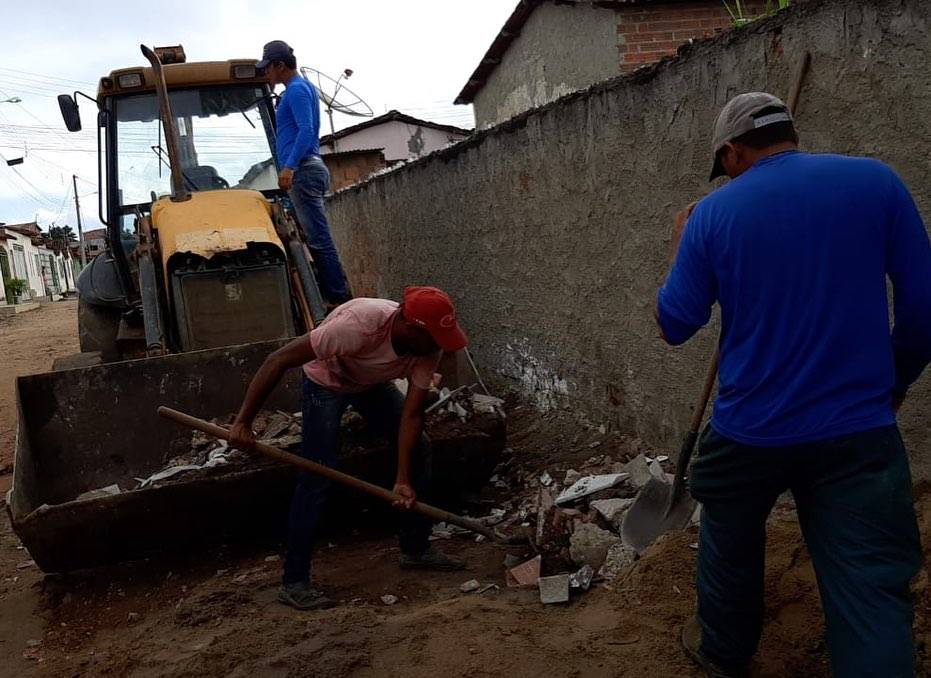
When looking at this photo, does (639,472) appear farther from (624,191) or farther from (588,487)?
(624,191)

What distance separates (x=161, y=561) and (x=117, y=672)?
1.22 meters

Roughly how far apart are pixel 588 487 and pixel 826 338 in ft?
8.06

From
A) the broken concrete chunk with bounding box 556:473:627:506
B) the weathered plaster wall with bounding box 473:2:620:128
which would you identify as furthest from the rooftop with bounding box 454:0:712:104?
the broken concrete chunk with bounding box 556:473:627:506

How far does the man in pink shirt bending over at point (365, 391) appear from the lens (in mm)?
3539

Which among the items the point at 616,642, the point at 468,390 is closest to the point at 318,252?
the point at 468,390

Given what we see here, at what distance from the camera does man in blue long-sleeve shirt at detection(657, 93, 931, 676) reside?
2068 millimetres

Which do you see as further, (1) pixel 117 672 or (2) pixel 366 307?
(2) pixel 366 307

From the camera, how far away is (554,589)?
3.52 metres

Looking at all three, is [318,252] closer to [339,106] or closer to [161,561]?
[161,561]

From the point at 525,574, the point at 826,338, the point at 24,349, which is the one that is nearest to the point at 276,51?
the point at 525,574

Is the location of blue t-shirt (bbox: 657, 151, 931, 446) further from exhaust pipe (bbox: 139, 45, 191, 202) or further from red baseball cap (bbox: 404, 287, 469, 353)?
exhaust pipe (bbox: 139, 45, 191, 202)

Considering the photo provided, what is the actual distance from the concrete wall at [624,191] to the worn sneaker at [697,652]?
3.78 ft

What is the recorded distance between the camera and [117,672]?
3357mm

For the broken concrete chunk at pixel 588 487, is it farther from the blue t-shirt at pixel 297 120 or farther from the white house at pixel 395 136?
the white house at pixel 395 136
